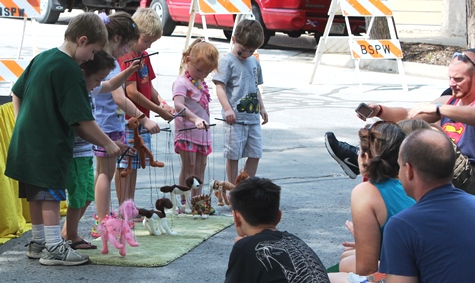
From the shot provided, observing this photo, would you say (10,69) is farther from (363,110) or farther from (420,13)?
(420,13)

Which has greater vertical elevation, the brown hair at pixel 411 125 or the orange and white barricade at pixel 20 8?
the orange and white barricade at pixel 20 8

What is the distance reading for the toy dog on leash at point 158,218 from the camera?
5.68 m

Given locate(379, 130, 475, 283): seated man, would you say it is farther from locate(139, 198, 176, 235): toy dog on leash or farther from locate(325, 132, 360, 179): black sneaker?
locate(139, 198, 176, 235): toy dog on leash

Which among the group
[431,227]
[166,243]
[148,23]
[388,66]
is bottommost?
[388,66]

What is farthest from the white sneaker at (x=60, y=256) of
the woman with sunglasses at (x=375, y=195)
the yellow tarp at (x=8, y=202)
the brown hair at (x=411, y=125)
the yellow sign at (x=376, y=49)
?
the yellow sign at (x=376, y=49)

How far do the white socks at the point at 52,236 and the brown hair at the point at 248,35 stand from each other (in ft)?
7.37

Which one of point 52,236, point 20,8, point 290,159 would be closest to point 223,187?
A: point 52,236

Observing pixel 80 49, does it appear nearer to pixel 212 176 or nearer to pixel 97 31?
pixel 97 31

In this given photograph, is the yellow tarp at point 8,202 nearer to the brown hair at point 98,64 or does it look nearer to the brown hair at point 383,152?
the brown hair at point 98,64

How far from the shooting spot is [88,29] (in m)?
4.82

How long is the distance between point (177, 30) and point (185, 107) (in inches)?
605

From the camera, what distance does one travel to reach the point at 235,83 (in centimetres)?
667

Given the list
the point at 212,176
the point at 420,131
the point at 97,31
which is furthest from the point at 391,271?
the point at 212,176

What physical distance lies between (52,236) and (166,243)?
87 cm
